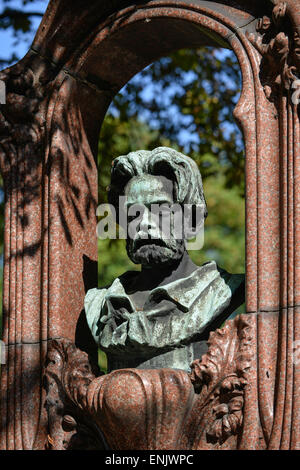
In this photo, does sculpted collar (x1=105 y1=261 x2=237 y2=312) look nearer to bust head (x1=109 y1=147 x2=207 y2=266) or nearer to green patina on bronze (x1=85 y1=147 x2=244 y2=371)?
green patina on bronze (x1=85 y1=147 x2=244 y2=371)

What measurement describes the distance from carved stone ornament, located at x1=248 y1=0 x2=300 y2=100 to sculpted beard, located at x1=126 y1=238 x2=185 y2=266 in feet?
3.50

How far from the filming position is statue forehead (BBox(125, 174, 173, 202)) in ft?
22.8

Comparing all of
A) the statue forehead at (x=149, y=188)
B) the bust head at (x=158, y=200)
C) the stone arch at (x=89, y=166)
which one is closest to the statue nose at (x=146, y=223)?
the bust head at (x=158, y=200)

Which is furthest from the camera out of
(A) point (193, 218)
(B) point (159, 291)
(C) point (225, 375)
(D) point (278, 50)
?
(A) point (193, 218)

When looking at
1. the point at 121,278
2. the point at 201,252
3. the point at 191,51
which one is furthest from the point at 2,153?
the point at 201,252

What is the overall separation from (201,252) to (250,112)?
12.8m

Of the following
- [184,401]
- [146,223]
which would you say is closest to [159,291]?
[146,223]

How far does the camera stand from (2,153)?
7715 millimetres

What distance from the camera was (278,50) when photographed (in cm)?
653

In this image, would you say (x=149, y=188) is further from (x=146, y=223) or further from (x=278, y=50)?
(x=278, y=50)

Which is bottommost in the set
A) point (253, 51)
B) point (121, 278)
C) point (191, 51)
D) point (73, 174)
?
point (121, 278)

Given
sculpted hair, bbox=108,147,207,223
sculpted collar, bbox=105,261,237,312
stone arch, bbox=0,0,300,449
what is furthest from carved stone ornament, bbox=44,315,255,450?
sculpted hair, bbox=108,147,207,223

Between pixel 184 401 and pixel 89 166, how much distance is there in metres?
2.09

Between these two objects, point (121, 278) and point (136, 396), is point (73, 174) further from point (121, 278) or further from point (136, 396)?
point (136, 396)
